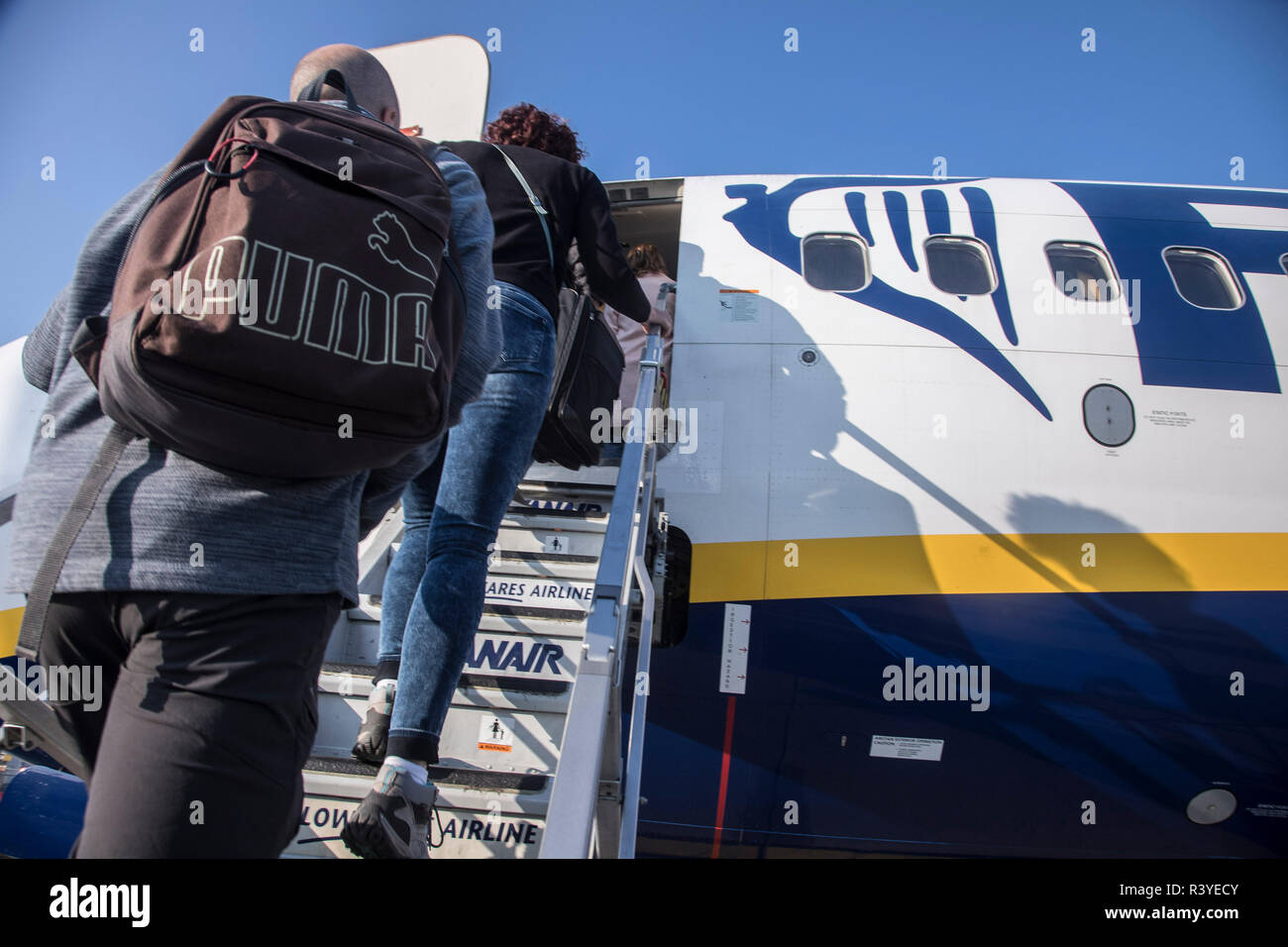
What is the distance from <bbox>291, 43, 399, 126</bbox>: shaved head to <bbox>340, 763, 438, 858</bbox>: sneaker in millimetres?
1397

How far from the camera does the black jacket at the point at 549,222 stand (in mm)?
2232

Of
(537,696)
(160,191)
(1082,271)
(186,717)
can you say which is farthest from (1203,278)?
(186,717)

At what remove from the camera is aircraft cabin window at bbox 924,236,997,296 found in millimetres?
4426

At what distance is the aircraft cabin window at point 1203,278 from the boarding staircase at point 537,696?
10.4 ft

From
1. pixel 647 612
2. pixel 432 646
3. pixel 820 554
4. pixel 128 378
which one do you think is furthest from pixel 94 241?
pixel 820 554

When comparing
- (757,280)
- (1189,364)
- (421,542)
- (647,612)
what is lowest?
(647,612)

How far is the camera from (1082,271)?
4492mm

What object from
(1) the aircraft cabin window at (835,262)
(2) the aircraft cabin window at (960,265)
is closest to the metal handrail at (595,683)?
(1) the aircraft cabin window at (835,262)

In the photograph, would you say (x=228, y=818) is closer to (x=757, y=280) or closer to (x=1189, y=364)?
(x=757, y=280)

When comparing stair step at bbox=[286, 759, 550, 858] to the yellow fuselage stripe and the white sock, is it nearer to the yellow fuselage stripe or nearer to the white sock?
the white sock

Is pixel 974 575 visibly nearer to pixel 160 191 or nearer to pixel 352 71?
pixel 352 71

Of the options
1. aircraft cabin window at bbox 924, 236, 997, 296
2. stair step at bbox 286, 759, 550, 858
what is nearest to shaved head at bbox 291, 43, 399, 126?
stair step at bbox 286, 759, 550, 858
